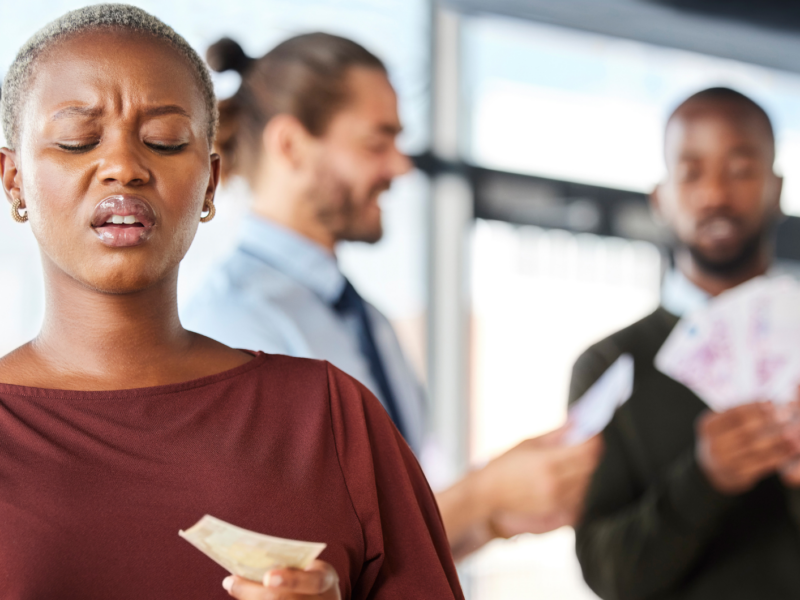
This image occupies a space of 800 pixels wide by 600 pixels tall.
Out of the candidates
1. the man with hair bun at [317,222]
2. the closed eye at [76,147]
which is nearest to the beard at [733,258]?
the man with hair bun at [317,222]

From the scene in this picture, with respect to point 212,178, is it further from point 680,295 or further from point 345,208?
point 680,295

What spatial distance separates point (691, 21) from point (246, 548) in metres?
2.69

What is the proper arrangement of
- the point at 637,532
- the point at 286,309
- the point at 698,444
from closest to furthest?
the point at 286,309, the point at 637,532, the point at 698,444

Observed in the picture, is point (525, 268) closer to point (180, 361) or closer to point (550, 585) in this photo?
point (550, 585)

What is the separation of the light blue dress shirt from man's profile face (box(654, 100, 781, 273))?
1160 millimetres

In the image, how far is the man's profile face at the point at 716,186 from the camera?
110 inches

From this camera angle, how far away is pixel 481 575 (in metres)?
2.47

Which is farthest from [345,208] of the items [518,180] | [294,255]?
[518,180]

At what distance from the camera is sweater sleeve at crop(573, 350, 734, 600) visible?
101 inches

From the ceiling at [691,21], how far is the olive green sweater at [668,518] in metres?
1.08

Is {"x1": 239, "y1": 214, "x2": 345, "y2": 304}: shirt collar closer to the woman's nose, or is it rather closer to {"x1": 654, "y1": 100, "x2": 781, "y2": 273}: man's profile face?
the woman's nose

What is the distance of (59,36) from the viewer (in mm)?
1107

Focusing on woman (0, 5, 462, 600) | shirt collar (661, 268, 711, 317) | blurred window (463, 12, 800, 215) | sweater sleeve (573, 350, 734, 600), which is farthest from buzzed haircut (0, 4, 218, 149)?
shirt collar (661, 268, 711, 317)

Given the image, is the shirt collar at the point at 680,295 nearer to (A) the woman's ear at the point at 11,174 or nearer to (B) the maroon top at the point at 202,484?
(B) the maroon top at the point at 202,484
